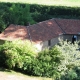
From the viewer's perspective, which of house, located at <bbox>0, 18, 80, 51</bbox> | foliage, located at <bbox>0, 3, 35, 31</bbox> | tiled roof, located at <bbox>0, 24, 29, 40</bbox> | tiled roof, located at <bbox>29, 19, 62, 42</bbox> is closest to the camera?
tiled roof, located at <bbox>0, 24, 29, 40</bbox>

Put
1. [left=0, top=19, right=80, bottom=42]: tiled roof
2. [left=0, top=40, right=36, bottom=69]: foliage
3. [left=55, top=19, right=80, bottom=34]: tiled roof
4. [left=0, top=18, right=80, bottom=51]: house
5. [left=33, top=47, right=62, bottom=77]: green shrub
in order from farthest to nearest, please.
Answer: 1. [left=55, top=19, right=80, bottom=34]: tiled roof
2. [left=0, top=19, right=80, bottom=42]: tiled roof
3. [left=0, top=18, right=80, bottom=51]: house
4. [left=33, top=47, right=62, bottom=77]: green shrub
5. [left=0, top=40, right=36, bottom=69]: foliage

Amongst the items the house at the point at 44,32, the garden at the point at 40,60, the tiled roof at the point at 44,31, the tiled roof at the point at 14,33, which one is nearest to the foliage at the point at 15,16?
the tiled roof at the point at 14,33

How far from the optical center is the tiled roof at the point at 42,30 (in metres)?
37.6

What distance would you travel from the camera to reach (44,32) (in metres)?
40.1

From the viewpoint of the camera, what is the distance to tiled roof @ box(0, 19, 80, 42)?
123ft

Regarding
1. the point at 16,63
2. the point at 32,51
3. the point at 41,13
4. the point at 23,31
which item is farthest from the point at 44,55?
the point at 41,13

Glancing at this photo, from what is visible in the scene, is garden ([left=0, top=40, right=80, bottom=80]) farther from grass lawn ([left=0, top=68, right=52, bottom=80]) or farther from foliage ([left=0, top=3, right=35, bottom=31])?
foliage ([left=0, top=3, right=35, bottom=31])

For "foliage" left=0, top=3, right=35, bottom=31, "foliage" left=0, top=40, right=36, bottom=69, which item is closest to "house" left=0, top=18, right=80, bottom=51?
"foliage" left=0, top=3, right=35, bottom=31

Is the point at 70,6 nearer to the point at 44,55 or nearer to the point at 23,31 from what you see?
the point at 23,31

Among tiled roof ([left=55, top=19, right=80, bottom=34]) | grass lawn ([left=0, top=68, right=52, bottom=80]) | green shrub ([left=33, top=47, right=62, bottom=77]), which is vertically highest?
tiled roof ([left=55, top=19, right=80, bottom=34])

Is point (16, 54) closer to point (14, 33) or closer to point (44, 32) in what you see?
point (14, 33)

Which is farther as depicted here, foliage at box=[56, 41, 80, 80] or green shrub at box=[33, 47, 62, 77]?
green shrub at box=[33, 47, 62, 77]

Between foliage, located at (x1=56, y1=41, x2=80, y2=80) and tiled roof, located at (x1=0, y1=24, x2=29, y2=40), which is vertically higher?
tiled roof, located at (x1=0, y1=24, x2=29, y2=40)

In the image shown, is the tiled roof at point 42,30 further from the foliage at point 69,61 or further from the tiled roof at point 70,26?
the foliage at point 69,61
